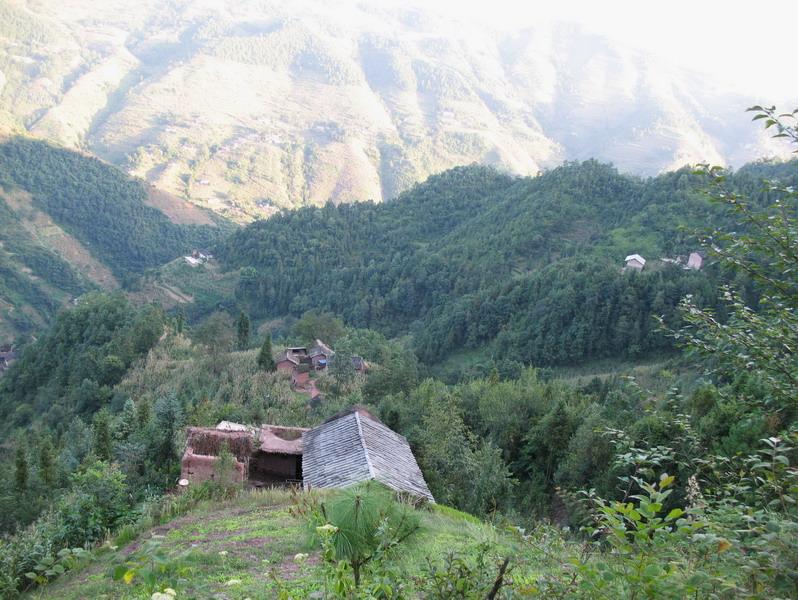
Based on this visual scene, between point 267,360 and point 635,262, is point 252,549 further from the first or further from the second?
point 635,262

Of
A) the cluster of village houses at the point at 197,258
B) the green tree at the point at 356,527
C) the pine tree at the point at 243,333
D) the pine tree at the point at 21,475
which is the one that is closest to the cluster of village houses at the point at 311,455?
the pine tree at the point at 21,475

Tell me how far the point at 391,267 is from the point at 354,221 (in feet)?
57.5

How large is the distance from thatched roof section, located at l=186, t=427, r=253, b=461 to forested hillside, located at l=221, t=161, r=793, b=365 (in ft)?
141

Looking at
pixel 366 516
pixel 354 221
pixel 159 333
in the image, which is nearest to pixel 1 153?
pixel 354 221

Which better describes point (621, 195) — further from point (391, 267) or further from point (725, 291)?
point (725, 291)

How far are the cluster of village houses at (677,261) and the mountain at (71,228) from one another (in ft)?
229

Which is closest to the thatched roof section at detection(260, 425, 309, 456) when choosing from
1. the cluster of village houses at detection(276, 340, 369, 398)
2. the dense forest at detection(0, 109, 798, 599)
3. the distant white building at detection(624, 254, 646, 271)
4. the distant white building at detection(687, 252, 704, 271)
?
the dense forest at detection(0, 109, 798, 599)

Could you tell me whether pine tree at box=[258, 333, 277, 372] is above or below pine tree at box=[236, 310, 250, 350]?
below

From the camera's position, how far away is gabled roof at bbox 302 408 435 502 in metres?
13.7

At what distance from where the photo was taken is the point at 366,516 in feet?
16.9

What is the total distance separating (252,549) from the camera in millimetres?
10062

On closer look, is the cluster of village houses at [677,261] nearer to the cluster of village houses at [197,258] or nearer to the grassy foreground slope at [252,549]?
the grassy foreground slope at [252,549]

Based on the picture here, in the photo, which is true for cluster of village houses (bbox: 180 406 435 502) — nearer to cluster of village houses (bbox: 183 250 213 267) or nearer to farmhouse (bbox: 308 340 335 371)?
farmhouse (bbox: 308 340 335 371)

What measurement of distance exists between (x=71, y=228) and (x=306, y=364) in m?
93.8
